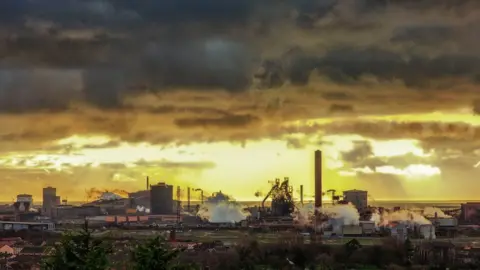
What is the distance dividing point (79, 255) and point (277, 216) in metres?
89.7

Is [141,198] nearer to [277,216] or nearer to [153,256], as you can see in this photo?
[277,216]

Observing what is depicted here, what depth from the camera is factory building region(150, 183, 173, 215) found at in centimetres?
13275

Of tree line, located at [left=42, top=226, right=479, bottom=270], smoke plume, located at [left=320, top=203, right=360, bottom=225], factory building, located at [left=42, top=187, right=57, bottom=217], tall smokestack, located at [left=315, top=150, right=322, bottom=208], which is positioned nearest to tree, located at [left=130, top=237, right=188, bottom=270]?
tree line, located at [left=42, top=226, right=479, bottom=270]

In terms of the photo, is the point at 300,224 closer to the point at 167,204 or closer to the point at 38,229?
the point at 38,229

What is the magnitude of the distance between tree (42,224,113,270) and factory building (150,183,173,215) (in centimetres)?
11449

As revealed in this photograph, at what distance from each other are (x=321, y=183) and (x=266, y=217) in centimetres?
907

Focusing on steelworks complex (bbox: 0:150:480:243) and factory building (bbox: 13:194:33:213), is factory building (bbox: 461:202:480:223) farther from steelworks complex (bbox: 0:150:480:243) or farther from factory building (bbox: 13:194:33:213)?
factory building (bbox: 13:194:33:213)

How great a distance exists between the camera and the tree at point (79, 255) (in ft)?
57.8

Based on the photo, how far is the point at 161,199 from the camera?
134 m

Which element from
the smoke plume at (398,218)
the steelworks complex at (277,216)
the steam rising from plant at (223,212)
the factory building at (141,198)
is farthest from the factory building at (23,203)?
the smoke plume at (398,218)

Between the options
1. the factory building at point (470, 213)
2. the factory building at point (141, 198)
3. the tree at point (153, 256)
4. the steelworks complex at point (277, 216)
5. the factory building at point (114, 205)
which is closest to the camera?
the tree at point (153, 256)

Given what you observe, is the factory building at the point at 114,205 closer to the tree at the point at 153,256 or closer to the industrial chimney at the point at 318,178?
the industrial chimney at the point at 318,178

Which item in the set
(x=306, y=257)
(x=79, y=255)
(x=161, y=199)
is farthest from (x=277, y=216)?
(x=79, y=255)

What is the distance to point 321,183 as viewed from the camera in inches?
3981
